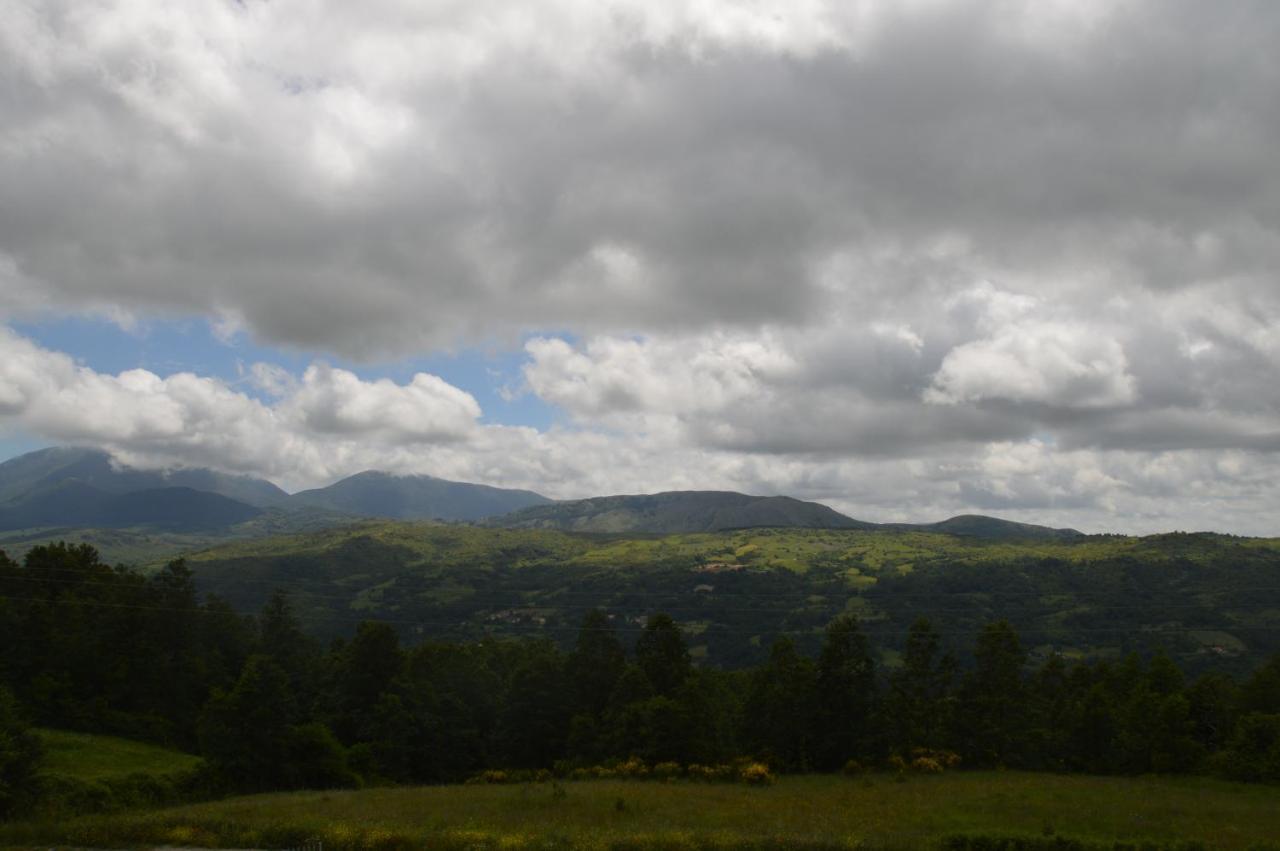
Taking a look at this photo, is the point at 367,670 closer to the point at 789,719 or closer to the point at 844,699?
the point at 789,719

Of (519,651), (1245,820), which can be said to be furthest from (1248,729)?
(519,651)

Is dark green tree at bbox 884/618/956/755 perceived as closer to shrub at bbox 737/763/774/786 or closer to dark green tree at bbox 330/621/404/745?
shrub at bbox 737/763/774/786

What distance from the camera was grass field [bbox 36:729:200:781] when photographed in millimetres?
47625

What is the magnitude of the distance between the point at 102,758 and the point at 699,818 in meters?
44.1

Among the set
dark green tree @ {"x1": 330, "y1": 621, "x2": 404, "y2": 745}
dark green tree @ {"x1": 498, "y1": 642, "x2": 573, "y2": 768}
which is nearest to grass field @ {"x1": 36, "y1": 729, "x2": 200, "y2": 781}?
dark green tree @ {"x1": 330, "y1": 621, "x2": 404, "y2": 745}

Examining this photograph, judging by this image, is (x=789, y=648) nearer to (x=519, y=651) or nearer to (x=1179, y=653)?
(x=519, y=651)

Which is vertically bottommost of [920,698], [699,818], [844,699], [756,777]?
[756,777]

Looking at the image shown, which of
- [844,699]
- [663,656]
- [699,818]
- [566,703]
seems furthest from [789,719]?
[699,818]

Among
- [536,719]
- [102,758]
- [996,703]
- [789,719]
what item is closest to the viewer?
[102,758]

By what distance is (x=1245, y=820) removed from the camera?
109ft

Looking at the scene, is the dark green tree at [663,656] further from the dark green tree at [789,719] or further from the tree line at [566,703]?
the dark green tree at [789,719]

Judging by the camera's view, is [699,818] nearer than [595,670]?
Yes

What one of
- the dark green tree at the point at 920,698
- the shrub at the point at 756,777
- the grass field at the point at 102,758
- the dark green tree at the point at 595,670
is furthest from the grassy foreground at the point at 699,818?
the dark green tree at the point at 595,670

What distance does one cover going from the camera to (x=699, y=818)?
32344mm
